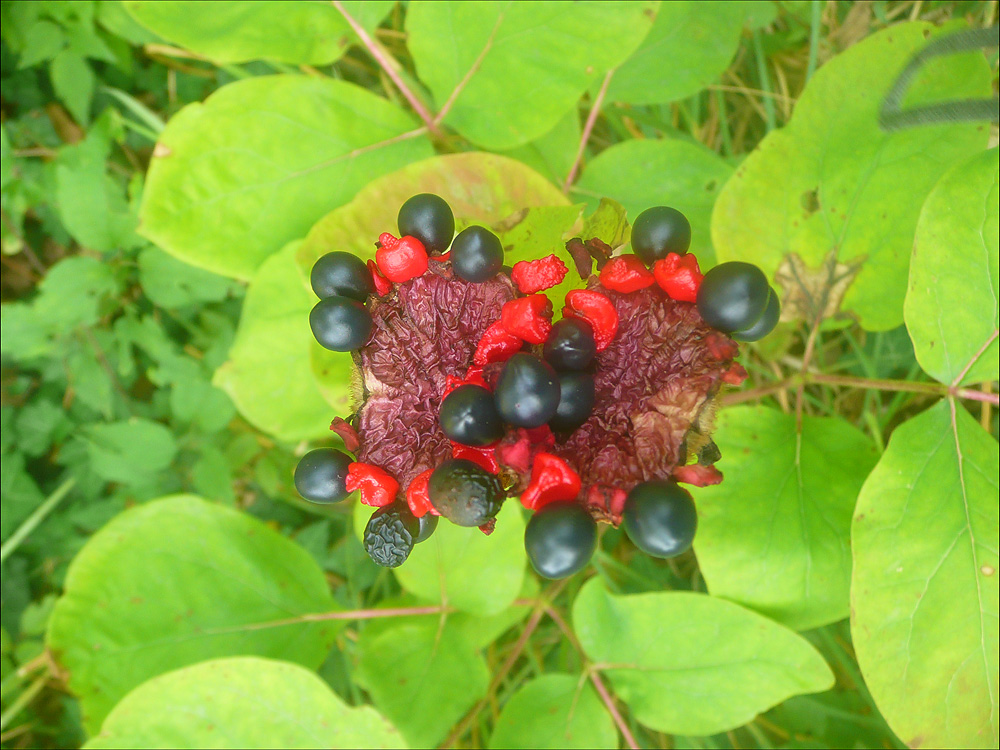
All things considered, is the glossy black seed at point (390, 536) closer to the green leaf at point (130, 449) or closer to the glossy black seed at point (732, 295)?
the glossy black seed at point (732, 295)

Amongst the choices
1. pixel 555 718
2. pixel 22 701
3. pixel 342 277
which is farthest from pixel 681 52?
pixel 22 701

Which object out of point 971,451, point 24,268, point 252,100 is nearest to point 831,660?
point 971,451

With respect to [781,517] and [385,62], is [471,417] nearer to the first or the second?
[781,517]

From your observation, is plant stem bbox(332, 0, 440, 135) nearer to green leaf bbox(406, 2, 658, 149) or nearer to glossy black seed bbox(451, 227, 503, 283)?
green leaf bbox(406, 2, 658, 149)

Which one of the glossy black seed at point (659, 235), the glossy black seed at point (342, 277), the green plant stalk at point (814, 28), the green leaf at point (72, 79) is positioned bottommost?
the green leaf at point (72, 79)

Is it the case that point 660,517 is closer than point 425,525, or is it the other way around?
point 660,517

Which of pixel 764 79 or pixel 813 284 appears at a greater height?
pixel 764 79

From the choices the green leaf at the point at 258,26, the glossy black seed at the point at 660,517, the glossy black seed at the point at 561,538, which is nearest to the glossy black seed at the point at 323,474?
the glossy black seed at the point at 561,538
